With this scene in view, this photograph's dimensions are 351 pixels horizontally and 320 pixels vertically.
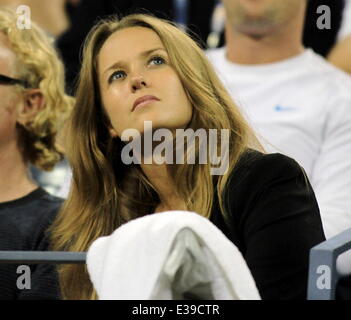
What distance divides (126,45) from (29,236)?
1.21 ft

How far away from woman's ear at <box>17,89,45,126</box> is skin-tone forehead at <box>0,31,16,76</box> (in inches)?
2.4

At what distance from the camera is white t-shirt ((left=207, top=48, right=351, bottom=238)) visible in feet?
5.88

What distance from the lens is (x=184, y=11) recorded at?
1.98 meters

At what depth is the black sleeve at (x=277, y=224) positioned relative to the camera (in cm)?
132

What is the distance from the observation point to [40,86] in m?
1.82

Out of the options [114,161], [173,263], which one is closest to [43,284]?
[114,161]

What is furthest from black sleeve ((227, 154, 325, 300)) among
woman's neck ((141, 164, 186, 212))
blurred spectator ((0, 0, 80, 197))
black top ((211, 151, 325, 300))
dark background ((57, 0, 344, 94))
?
blurred spectator ((0, 0, 80, 197))

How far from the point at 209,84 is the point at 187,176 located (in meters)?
0.15

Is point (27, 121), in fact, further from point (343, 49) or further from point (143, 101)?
point (343, 49)

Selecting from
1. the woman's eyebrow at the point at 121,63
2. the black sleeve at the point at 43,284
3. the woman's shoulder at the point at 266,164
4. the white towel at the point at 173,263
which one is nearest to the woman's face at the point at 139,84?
the woman's eyebrow at the point at 121,63

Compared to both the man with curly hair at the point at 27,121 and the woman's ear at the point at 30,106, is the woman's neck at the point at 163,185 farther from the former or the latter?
the woman's ear at the point at 30,106

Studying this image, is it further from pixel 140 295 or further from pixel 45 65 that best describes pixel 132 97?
pixel 140 295

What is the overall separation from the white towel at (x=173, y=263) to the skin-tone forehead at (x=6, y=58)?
75 centimetres

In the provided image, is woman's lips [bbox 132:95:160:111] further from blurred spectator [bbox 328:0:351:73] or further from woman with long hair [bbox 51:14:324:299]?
blurred spectator [bbox 328:0:351:73]
